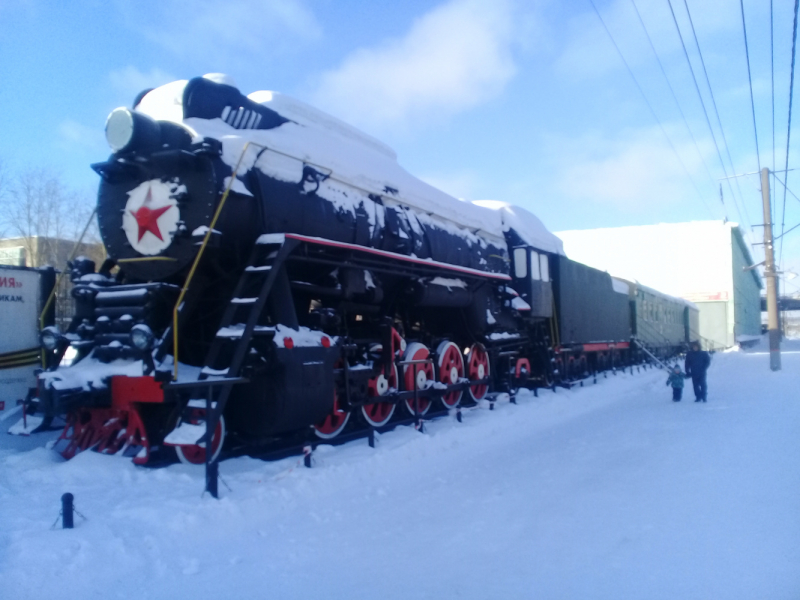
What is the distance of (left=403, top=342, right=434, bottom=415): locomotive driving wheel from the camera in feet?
29.0

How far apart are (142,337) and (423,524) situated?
2922 millimetres

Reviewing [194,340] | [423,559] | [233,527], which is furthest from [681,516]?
[194,340]

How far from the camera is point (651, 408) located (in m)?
11.1

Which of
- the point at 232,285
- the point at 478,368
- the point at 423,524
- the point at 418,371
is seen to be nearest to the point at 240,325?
the point at 232,285

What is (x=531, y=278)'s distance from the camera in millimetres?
12523

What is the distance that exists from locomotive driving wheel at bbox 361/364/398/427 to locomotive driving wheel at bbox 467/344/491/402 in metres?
2.33

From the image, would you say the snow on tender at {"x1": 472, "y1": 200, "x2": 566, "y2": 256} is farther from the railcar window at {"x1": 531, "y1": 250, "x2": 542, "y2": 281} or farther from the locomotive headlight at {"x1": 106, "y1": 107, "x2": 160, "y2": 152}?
the locomotive headlight at {"x1": 106, "y1": 107, "x2": 160, "y2": 152}

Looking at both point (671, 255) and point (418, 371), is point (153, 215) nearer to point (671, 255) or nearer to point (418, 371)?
point (418, 371)

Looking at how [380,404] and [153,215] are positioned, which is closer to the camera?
[153,215]

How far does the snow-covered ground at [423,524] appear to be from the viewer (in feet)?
11.8

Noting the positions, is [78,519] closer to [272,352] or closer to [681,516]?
[272,352]

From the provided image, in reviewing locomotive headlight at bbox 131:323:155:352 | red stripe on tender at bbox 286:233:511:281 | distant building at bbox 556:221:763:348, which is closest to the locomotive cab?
red stripe on tender at bbox 286:233:511:281

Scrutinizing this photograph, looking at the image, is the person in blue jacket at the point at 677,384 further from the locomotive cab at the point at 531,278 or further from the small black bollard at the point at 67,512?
the small black bollard at the point at 67,512

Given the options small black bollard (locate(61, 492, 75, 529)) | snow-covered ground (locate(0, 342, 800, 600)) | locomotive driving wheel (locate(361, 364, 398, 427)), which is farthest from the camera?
locomotive driving wheel (locate(361, 364, 398, 427))
